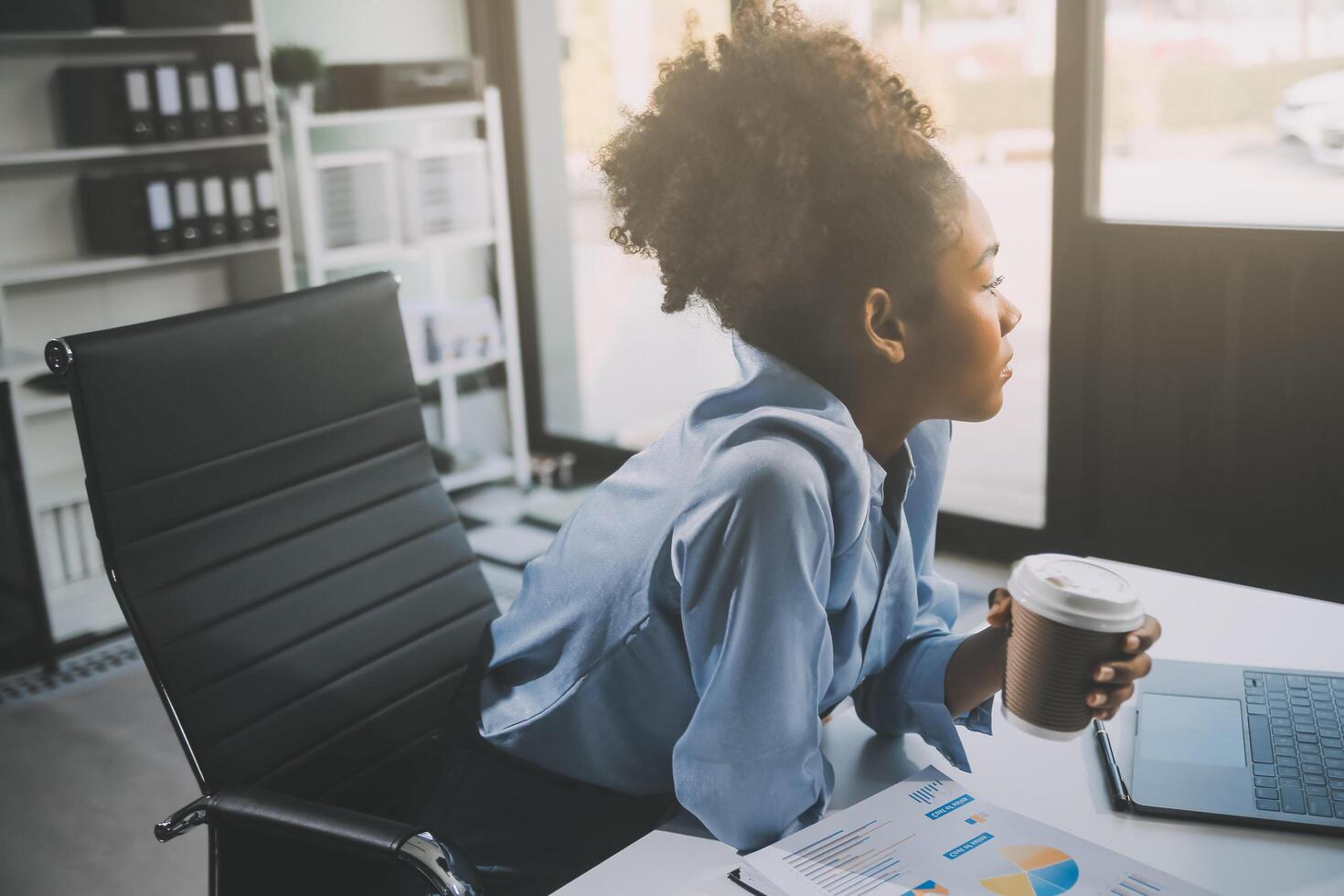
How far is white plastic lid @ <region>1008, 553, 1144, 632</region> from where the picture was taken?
0.77 m

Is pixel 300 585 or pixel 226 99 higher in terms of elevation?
pixel 226 99

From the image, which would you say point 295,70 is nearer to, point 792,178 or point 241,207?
point 241,207

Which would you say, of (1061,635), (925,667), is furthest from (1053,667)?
(925,667)

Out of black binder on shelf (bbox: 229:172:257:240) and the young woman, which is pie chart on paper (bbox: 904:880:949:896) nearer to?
the young woman

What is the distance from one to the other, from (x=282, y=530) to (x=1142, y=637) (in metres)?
0.80

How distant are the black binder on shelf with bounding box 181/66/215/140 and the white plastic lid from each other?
287 cm

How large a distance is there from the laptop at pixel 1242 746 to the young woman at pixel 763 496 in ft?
0.48

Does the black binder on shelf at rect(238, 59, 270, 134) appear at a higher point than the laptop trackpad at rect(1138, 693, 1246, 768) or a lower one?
higher

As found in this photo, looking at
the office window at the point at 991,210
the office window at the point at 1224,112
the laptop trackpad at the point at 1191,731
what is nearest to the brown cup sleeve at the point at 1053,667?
the laptop trackpad at the point at 1191,731

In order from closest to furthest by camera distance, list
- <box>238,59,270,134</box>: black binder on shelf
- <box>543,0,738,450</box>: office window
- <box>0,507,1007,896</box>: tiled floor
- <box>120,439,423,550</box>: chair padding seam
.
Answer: <box>120,439,423,550</box>: chair padding seam
<box>0,507,1007,896</box>: tiled floor
<box>238,59,270,134</box>: black binder on shelf
<box>543,0,738,450</box>: office window

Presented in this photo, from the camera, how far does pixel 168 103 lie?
3057 mm

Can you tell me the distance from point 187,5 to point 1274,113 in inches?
103

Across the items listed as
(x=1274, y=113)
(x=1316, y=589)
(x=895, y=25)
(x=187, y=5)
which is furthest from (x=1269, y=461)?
(x=187, y=5)

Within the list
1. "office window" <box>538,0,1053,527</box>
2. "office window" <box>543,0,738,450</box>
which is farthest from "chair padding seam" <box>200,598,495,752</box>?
"office window" <box>543,0,738,450</box>
